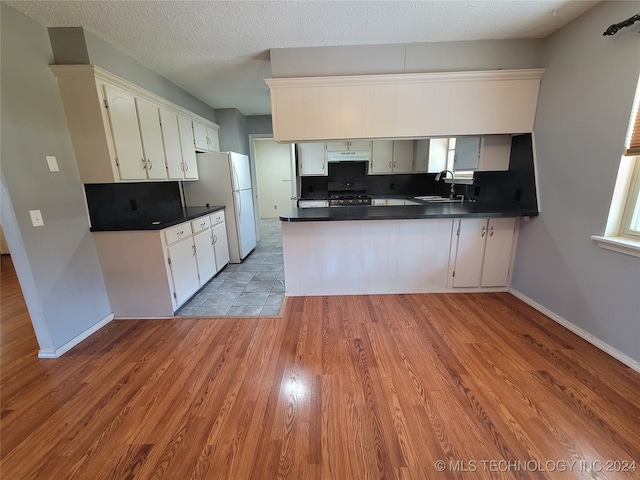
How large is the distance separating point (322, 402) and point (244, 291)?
183cm

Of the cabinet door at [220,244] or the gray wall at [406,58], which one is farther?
the cabinet door at [220,244]

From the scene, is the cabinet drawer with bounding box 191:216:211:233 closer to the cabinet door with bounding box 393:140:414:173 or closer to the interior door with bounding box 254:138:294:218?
the cabinet door with bounding box 393:140:414:173

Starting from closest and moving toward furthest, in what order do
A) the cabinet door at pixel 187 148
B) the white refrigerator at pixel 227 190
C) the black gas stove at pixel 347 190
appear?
the cabinet door at pixel 187 148 < the white refrigerator at pixel 227 190 < the black gas stove at pixel 347 190

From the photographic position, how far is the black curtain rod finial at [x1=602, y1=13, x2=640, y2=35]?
1.60 m

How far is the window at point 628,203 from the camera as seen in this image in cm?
168

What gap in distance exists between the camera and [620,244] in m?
1.75

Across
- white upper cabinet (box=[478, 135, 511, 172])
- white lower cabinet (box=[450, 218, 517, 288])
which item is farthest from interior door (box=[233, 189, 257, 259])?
Answer: white upper cabinet (box=[478, 135, 511, 172])

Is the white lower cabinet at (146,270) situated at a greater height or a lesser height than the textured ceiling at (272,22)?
lesser

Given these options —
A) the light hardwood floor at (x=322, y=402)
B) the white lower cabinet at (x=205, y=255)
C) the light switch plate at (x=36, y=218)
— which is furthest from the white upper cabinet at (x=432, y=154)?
the light switch plate at (x=36, y=218)

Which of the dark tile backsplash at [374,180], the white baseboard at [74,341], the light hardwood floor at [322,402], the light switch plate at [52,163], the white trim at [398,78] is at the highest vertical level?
the white trim at [398,78]

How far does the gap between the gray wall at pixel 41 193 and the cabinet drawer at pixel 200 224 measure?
0.91m

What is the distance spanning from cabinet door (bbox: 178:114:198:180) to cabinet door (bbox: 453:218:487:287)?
3.31 metres

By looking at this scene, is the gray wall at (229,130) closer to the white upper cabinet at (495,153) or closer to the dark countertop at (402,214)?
the dark countertop at (402,214)

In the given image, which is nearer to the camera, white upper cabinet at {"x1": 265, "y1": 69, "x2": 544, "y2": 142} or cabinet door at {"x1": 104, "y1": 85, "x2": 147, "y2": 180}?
cabinet door at {"x1": 104, "y1": 85, "x2": 147, "y2": 180}
